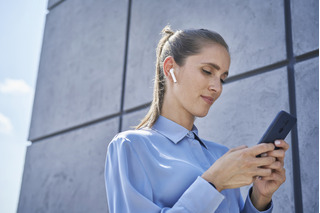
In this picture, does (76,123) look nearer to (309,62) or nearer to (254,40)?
(254,40)

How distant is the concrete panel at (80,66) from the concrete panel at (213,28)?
0.46ft

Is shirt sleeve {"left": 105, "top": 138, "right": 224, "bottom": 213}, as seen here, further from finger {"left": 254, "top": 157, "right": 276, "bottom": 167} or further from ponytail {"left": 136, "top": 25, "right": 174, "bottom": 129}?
ponytail {"left": 136, "top": 25, "right": 174, "bottom": 129}

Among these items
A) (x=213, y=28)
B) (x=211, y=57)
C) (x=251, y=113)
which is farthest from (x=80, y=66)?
(x=211, y=57)

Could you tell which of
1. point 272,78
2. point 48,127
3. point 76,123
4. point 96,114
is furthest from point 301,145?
point 48,127

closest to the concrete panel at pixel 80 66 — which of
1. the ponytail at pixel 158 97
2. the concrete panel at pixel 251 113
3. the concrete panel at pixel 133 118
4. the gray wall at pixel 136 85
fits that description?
the gray wall at pixel 136 85

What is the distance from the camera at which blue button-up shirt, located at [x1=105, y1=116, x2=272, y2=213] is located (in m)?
0.86

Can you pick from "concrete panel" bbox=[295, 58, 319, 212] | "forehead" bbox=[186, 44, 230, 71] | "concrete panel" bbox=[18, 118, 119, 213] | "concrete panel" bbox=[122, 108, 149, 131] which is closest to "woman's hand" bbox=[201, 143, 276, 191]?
"forehead" bbox=[186, 44, 230, 71]

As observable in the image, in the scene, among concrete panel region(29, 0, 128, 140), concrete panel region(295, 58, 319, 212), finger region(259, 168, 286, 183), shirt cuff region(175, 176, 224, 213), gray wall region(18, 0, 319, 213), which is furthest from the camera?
concrete panel region(29, 0, 128, 140)

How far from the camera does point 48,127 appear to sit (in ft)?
8.89

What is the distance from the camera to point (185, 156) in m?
1.06

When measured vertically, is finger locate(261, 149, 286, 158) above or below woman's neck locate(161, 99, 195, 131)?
below

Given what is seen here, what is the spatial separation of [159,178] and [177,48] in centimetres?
43

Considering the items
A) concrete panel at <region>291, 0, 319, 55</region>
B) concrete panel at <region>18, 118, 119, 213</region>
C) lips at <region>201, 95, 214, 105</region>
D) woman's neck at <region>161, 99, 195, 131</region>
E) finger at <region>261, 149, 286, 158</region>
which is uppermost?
concrete panel at <region>291, 0, 319, 55</region>

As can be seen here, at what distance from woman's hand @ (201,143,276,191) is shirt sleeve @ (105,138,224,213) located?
30mm
